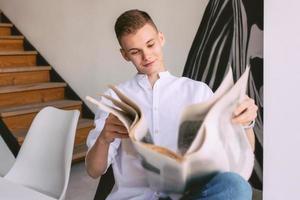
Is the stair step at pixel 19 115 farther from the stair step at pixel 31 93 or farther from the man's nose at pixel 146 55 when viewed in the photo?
the man's nose at pixel 146 55

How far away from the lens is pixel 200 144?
23.0 inches

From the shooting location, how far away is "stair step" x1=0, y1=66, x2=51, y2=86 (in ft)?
11.4

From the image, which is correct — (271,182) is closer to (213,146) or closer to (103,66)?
(213,146)

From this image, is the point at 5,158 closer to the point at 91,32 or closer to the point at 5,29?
the point at 91,32

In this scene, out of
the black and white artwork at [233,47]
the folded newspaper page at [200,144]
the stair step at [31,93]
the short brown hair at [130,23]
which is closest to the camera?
the folded newspaper page at [200,144]

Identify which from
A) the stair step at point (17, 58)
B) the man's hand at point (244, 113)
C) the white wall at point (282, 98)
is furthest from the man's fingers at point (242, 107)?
the stair step at point (17, 58)

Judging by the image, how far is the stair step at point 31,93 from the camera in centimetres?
329

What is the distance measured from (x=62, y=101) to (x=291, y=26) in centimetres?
262

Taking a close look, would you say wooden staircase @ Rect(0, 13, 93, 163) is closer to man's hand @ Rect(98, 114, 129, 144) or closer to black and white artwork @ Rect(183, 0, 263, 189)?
black and white artwork @ Rect(183, 0, 263, 189)

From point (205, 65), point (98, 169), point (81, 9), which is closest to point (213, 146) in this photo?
point (98, 169)

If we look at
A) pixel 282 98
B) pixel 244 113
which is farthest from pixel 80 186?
pixel 244 113

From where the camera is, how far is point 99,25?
3236mm

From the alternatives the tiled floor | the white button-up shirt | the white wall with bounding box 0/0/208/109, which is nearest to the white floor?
the tiled floor

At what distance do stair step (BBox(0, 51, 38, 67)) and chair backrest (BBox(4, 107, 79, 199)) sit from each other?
2.14 m
